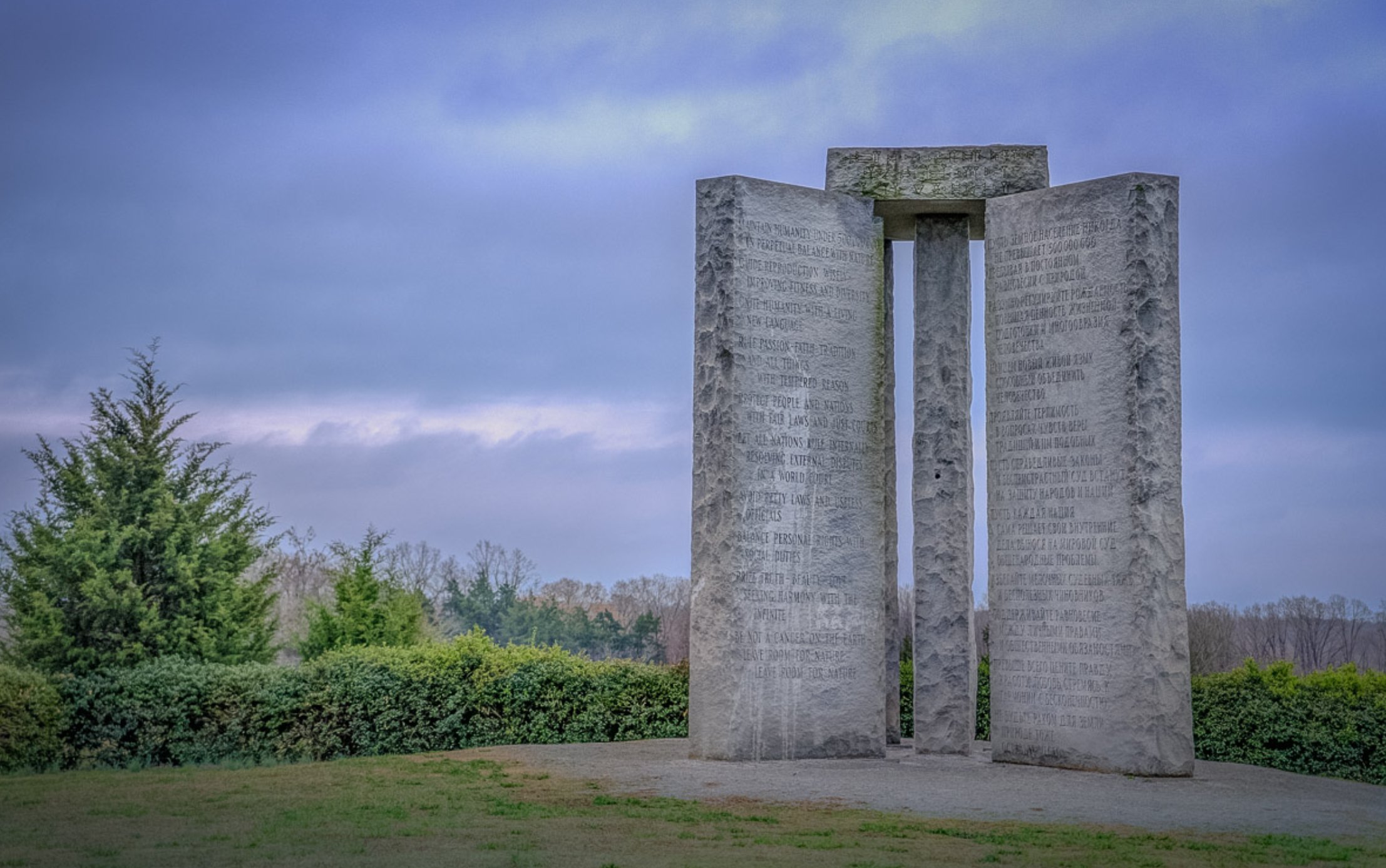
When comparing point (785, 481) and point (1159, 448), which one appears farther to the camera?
point (785, 481)

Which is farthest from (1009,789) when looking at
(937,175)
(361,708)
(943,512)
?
(361,708)

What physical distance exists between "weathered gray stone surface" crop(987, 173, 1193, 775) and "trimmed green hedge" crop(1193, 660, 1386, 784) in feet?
6.17

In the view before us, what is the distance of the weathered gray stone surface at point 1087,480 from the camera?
37.2 feet

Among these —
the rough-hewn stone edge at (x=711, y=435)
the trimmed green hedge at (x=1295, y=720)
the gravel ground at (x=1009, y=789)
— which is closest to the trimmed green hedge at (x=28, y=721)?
the gravel ground at (x=1009, y=789)

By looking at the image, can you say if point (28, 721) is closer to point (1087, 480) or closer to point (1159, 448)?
point (1087, 480)

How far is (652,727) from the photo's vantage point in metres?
14.3

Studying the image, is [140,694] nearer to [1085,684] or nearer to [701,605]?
[701,605]

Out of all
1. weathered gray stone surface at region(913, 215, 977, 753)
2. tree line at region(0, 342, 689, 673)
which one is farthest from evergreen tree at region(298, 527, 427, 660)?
weathered gray stone surface at region(913, 215, 977, 753)

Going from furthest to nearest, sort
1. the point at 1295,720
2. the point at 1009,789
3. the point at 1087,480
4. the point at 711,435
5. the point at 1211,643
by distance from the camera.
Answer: the point at 1211,643
the point at 1295,720
the point at 711,435
the point at 1087,480
the point at 1009,789

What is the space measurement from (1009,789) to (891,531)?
362 cm

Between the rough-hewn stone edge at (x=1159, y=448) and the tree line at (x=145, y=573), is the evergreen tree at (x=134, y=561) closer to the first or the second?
the tree line at (x=145, y=573)

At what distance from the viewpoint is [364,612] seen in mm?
17516

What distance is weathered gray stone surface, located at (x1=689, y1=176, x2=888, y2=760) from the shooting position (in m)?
11.8

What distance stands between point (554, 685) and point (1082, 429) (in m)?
6.16
